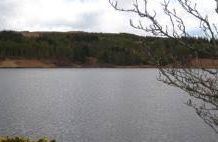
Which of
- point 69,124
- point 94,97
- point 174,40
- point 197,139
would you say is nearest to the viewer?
point 174,40

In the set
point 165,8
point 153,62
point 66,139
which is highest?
point 165,8

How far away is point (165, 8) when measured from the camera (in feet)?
22.1

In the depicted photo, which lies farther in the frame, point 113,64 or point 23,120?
point 113,64

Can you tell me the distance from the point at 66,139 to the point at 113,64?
153 metres

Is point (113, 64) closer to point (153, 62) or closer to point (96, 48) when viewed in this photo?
point (96, 48)

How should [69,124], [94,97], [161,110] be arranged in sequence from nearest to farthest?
[69,124] → [161,110] → [94,97]

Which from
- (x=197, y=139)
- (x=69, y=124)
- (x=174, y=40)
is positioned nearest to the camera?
(x=174, y=40)

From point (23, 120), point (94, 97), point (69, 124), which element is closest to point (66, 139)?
point (69, 124)

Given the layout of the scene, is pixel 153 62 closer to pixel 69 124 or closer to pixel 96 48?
pixel 69 124

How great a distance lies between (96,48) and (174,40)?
17508 cm

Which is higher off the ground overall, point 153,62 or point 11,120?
point 153,62

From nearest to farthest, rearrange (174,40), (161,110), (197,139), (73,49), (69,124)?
(174,40) → (197,139) → (69,124) → (161,110) → (73,49)

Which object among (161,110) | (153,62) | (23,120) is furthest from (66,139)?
(153,62)

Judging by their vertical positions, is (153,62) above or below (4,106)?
above
